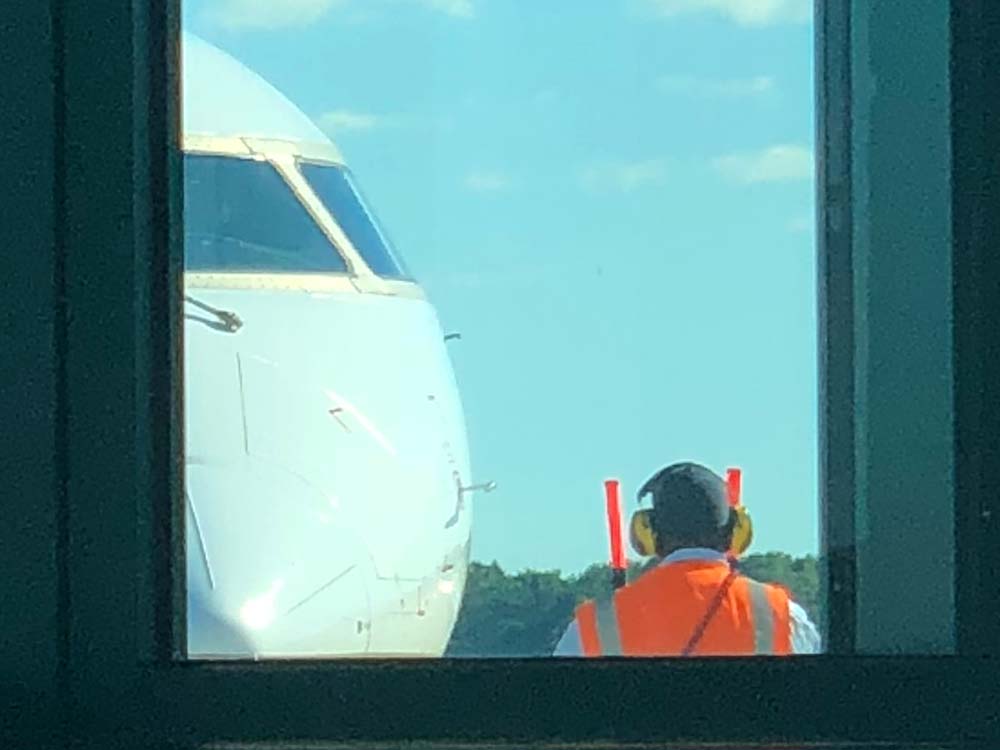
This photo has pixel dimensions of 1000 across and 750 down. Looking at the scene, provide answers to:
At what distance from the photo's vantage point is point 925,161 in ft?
4.58

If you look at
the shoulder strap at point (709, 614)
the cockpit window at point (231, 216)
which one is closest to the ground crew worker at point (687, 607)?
the shoulder strap at point (709, 614)

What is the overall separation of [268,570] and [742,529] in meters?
A: 0.35

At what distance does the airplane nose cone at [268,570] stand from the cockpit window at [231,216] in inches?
5.6

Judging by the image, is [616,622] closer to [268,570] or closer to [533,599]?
[533,599]

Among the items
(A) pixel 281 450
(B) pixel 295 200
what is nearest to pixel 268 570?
(A) pixel 281 450

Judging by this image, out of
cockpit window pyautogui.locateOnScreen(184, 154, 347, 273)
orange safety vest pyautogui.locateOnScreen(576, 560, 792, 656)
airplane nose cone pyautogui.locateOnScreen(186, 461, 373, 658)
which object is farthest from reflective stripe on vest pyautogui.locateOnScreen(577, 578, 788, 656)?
cockpit window pyautogui.locateOnScreen(184, 154, 347, 273)

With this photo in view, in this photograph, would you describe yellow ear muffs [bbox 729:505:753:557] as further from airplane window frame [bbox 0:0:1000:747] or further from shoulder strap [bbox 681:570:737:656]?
airplane window frame [bbox 0:0:1000:747]

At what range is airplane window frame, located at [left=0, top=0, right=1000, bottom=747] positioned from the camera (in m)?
1.31

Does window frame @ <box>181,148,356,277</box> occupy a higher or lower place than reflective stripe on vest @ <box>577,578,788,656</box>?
higher

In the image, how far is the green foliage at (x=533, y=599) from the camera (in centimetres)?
138

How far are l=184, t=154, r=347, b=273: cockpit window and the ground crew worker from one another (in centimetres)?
32

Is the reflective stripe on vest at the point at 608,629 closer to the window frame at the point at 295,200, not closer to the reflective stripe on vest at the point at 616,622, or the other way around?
the reflective stripe on vest at the point at 616,622

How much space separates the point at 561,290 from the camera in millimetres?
1501

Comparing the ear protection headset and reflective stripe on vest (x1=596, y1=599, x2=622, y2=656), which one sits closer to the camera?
reflective stripe on vest (x1=596, y1=599, x2=622, y2=656)
